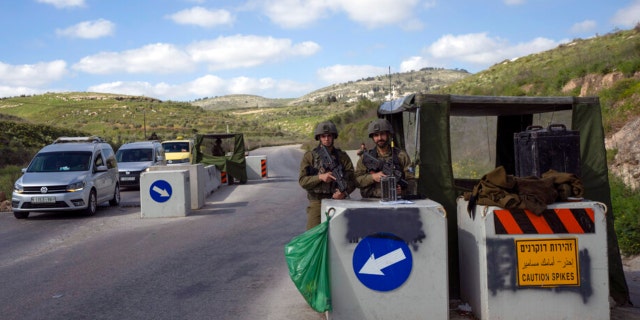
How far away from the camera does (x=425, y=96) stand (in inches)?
253

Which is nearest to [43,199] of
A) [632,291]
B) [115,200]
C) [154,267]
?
[115,200]

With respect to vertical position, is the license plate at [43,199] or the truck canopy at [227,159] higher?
the truck canopy at [227,159]

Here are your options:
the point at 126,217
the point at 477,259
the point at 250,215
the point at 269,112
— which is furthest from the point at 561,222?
the point at 269,112

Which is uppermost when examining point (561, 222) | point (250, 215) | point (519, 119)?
point (519, 119)

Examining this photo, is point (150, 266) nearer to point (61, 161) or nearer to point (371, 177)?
point (371, 177)

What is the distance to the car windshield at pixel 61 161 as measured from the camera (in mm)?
16375

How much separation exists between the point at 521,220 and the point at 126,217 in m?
12.1

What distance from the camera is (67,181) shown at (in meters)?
15.3

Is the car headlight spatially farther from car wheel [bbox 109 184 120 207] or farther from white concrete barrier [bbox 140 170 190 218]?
car wheel [bbox 109 184 120 207]

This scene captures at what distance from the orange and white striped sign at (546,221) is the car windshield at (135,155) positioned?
21691mm

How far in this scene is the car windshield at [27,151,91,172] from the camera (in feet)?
53.7

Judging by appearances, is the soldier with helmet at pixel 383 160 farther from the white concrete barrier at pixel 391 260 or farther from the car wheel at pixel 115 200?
the car wheel at pixel 115 200

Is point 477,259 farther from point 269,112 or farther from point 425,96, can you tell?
point 269,112

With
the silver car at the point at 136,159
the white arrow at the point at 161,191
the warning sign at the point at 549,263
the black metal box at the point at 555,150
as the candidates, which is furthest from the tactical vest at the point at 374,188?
the silver car at the point at 136,159
